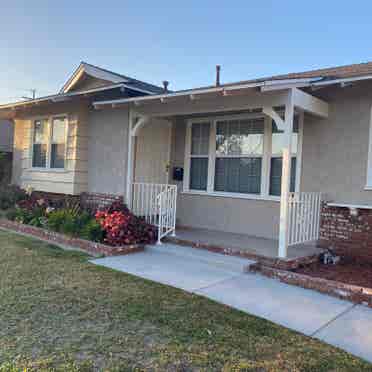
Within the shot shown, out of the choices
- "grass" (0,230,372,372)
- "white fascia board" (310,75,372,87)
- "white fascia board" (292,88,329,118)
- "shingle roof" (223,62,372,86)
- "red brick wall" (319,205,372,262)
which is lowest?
"grass" (0,230,372,372)

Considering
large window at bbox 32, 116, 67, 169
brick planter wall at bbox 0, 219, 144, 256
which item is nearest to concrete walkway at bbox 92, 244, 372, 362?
brick planter wall at bbox 0, 219, 144, 256

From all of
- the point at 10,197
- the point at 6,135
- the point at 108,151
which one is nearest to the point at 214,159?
the point at 108,151

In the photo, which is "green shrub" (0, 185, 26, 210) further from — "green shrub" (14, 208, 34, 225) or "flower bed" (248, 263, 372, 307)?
"flower bed" (248, 263, 372, 307)

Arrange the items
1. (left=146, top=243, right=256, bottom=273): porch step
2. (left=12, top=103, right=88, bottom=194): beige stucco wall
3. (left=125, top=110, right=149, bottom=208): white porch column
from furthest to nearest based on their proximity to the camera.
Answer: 1. (left=12, top=103, right=88, bottom=194): beige stucco wall
2. (left=125, top=110, right=149, bottom=208): white porch column
3. (left=146, top=243, right=256, bottom=273): porch step

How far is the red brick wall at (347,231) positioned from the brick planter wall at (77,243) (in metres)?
3.48

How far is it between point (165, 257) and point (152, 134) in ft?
11.3

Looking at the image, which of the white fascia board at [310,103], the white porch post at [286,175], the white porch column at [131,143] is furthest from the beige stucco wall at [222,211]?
the white fascia board at [310,103]

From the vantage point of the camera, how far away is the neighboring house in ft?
20.4

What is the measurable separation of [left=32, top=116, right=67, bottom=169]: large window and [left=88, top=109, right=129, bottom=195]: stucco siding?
100 cm

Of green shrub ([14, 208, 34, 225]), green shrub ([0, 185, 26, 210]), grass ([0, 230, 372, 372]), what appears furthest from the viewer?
green shrub ([0, 185, 26, 210])

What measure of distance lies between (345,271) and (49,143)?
7981mm

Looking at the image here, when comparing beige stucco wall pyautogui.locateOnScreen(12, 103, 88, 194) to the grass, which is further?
beige stucco wall pyautogui.locateOnScreen(12, 103, 88, 194)

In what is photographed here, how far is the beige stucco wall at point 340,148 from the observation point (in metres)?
6.30

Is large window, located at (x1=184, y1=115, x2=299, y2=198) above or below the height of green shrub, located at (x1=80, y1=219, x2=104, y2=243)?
above
